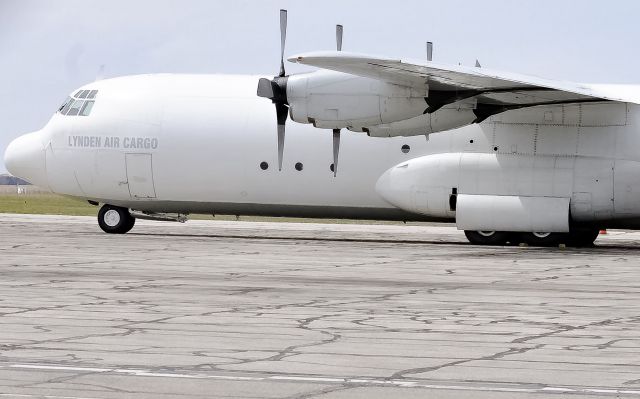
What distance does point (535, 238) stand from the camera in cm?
2850

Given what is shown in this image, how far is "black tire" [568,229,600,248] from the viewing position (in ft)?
96.7

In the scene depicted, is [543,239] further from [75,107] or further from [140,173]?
[75,107]

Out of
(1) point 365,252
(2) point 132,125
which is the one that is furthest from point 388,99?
(2) point 132,125

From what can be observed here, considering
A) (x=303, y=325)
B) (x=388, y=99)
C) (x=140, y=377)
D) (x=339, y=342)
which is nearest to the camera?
(x=140, y=377)

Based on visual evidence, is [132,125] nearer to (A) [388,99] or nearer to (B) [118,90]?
(B) [118,90]

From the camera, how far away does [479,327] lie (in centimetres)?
1351

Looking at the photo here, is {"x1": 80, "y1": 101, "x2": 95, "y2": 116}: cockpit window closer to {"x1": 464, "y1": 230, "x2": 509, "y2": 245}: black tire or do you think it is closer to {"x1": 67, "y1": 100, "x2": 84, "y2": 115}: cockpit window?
{"x1": 67, "y1": 100, "x2": 84, "y2": 115}: cockpit window

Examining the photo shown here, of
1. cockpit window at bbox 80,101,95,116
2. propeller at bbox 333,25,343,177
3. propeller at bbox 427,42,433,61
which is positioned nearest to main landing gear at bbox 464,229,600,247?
propeller at bbox 333,25,343,177

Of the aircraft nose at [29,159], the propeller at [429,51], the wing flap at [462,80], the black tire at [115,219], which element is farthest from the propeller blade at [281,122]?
the aircraft nose at [29,159]

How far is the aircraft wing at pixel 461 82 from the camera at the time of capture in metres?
24.1

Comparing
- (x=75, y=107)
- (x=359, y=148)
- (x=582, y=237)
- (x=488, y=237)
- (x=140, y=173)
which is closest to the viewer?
(x=488, y=237)

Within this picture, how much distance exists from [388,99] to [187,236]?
31.0 ft

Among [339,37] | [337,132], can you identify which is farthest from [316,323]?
[339,37]

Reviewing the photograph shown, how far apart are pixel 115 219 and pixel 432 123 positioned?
1050 centimetres
